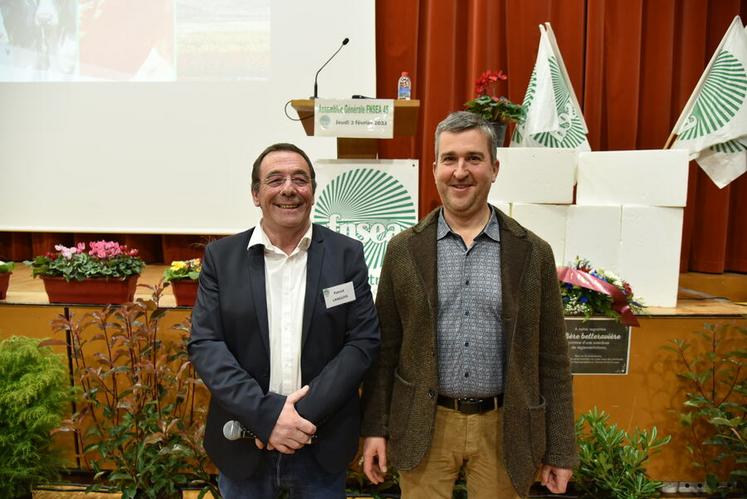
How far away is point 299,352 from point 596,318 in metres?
1.57

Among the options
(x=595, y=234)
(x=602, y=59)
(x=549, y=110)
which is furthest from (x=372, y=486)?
(x=602, y=59)

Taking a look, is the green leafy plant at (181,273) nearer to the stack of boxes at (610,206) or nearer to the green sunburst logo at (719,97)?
the stack of boxes at (610,206)

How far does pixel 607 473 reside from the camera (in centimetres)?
197

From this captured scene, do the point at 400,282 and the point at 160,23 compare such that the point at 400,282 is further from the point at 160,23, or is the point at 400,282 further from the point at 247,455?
the point at 160,23

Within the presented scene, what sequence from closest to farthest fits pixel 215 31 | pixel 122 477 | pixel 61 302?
pixel 122 477 < pixel 61 302 < pixel 215 31

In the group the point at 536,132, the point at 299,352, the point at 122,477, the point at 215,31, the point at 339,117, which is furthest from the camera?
the point at 215,31

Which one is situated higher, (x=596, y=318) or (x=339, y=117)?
(x=339, y=117)

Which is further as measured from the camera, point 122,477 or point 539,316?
point 122,477

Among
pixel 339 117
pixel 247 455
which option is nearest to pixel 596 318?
pixel 339 117

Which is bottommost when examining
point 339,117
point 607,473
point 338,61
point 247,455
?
point 607,473

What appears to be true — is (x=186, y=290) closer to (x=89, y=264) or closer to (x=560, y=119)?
(x=89, y=264)

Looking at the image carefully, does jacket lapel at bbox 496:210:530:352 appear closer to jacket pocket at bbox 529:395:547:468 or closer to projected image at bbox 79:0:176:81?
jacket pocket at bbox 529:395:547:468

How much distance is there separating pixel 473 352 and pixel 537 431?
267mm

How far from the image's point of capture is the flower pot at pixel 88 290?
2266 mm
